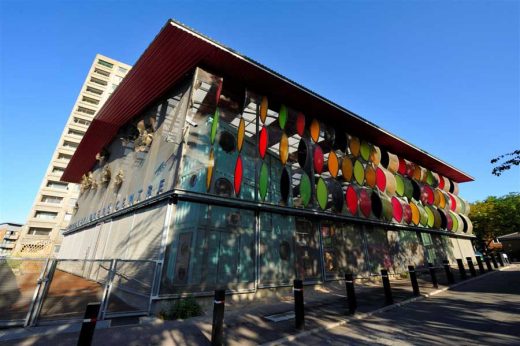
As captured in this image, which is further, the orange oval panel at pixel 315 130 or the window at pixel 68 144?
the window at pixel 68 144

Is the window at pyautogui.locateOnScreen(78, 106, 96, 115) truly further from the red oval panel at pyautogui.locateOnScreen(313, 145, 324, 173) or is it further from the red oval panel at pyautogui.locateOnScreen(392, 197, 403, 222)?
the red oval panel at pyautogui.locateOnScreen(392, 197, 403, 222)

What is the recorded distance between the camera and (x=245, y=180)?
10312 mm

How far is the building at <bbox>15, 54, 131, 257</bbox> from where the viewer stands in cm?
3962

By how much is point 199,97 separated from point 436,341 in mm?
11096

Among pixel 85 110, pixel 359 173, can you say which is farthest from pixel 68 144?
pixel 359 173

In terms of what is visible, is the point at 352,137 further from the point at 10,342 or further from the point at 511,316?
the point at 10,342

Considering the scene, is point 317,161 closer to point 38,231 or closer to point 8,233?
point 38,231

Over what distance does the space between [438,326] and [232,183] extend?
728cm

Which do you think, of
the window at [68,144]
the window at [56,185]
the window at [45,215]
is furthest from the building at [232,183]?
the window at [68,144]

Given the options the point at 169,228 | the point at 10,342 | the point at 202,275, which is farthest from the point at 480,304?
the point at 10,342

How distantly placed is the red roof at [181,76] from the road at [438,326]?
9.45 metres

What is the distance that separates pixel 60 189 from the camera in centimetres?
4441

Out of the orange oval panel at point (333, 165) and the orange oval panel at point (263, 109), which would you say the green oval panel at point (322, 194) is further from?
the orange oval panel at point (263, 109)

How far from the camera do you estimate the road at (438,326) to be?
15.1ft
